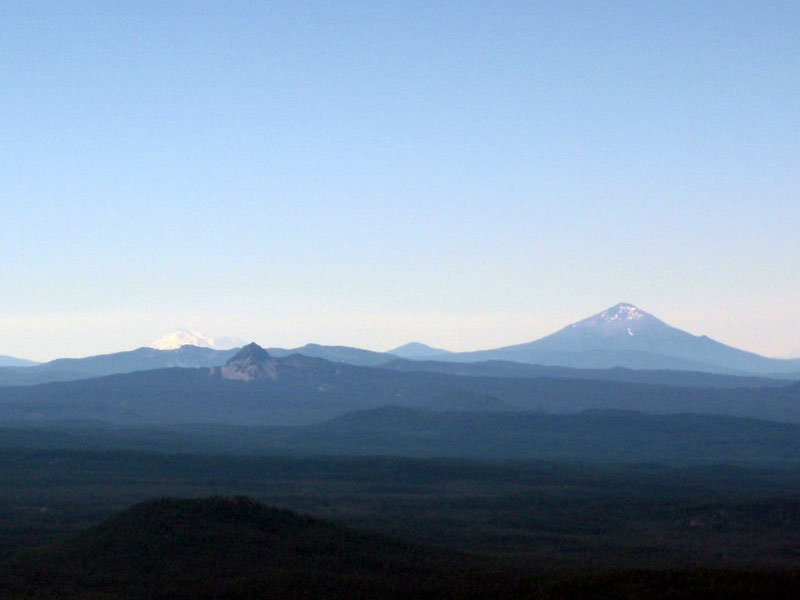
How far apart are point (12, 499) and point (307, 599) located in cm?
6614

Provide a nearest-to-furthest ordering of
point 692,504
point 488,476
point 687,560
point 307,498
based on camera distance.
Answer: point 687,560, point 692,504, point 307,498, point 488,476

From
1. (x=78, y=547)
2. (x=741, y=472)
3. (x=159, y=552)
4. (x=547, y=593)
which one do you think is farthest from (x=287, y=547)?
(x=741, y=472)

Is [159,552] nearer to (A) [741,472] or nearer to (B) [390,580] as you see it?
(B) [390,580]

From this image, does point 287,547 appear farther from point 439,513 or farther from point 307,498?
point 307,498

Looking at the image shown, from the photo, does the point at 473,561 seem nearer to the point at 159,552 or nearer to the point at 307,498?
the point at 159,552

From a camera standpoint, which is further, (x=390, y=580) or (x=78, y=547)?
(x=78, y=547)

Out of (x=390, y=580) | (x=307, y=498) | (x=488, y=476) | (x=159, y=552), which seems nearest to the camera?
(x=390, y=580)

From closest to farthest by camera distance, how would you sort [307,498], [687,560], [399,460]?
1. [687,560]
2. [307,498]
3. [399,460]

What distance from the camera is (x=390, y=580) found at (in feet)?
219

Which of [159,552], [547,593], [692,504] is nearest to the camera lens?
[547,593]

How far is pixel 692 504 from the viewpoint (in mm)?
110625

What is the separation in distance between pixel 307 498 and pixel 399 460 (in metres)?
34.6

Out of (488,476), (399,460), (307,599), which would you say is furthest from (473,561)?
(399,460)

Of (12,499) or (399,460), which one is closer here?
(12,499)
